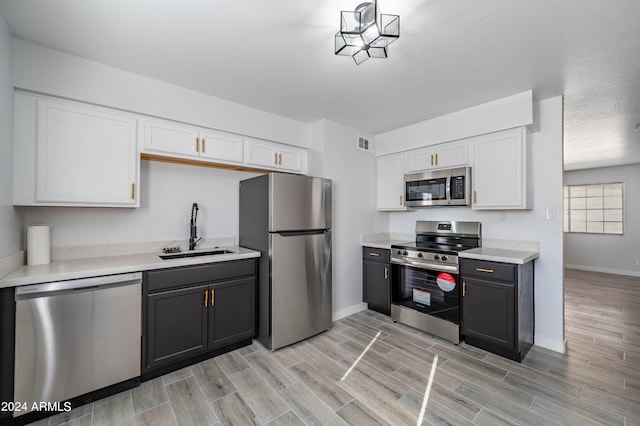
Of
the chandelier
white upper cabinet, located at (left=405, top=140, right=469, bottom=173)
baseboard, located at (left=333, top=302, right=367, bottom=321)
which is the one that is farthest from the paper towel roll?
white upper cabinet, located at (left=405, top=140, right=469, bottom=173)

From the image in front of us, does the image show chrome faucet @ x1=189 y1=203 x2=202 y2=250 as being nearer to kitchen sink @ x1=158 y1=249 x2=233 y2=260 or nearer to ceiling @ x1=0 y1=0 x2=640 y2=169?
kitchen sink @ x1=158 y1=249 x2=233 y2=260

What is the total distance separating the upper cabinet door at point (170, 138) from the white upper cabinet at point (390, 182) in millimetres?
2536

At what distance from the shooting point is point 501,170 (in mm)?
2854

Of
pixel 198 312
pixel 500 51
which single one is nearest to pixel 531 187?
pixel 500 51

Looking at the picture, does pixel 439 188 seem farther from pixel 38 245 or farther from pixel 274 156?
pixel 38 245

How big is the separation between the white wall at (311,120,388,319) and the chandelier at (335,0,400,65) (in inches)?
69.7

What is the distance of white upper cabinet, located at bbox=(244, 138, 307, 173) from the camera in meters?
2.98

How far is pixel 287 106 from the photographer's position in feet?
10.00

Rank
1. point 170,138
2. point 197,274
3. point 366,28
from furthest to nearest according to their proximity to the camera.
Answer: point 170,138, point 197,274, point 366,28

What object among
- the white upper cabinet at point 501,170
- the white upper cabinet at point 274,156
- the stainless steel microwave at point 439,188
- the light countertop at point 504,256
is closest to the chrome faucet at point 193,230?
the white upper cabinet at point 274,156

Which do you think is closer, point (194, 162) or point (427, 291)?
point (194, 162)

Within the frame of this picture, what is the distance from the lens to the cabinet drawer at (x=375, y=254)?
11.5ft

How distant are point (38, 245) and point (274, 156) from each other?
7.04 ft

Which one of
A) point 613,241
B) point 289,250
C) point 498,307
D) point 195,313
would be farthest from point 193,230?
point 613,241
